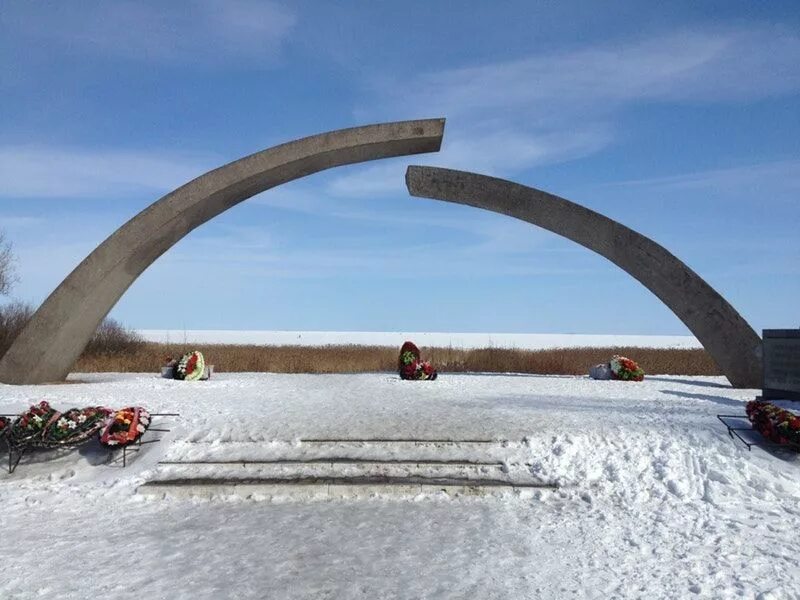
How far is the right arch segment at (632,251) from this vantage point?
16375 mm

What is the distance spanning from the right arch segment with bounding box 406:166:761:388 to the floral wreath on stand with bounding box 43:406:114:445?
33.4 ft

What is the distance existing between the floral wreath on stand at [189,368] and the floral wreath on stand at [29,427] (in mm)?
6701

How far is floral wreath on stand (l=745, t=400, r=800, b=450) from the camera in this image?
9133 mm

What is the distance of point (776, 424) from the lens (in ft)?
30.5

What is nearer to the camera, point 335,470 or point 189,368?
point 335,470

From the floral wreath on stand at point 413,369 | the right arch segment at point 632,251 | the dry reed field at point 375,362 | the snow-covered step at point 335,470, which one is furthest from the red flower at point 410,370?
the snow-covered step at point 335,470

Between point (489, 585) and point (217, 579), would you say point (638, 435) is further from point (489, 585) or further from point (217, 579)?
point (217, 579)

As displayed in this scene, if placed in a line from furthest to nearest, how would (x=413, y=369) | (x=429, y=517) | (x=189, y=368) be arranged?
(x=413, y=369) → (x=189, y=368) → (x=429, y=517)

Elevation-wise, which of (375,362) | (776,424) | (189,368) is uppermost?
(375,362)

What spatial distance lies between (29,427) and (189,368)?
6.98 metres

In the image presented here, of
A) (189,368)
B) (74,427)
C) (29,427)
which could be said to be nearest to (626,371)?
(189,368)

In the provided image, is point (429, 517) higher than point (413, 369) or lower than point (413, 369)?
lower

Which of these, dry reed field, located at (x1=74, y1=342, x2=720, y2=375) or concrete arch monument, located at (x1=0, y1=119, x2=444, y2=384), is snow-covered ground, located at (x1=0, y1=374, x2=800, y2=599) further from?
dry reed field, located at (x1=74, y1=342, x2=720, y2=375)

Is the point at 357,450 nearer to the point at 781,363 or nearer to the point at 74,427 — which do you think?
the point at 74,427
